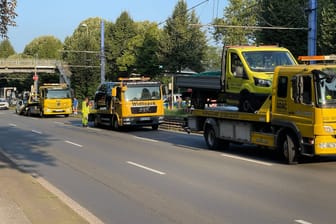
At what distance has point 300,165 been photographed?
13.9 m

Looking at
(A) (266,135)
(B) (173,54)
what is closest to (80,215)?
(A) (266,135)

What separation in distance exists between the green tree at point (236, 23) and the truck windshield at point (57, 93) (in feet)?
81.4

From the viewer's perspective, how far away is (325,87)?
13375 mm

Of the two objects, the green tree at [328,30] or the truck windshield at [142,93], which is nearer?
the truck windshield at [142,93]

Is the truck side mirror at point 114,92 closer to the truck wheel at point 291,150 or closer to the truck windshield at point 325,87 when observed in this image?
the truck wheel at point 291,150

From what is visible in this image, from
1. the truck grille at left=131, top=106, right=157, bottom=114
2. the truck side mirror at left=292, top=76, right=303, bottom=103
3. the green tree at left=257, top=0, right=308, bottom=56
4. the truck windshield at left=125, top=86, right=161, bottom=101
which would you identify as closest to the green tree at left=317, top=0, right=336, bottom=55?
the green tree at left=257, top=0, right=308, bottom=56

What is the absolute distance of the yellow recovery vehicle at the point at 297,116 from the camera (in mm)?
13242

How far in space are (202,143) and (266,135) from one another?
567 centimetres

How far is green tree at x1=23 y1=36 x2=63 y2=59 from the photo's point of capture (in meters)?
126

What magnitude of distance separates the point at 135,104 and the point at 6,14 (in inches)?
709

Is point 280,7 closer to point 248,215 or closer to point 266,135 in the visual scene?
point 266,135

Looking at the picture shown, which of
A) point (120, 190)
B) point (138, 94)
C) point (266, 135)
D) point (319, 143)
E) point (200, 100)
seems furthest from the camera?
Answer: point (138, 94)

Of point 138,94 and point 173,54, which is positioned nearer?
point 138,94

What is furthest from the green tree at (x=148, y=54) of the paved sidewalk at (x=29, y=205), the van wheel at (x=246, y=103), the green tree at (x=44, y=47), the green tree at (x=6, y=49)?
the green tree at (x=6, y=49)
